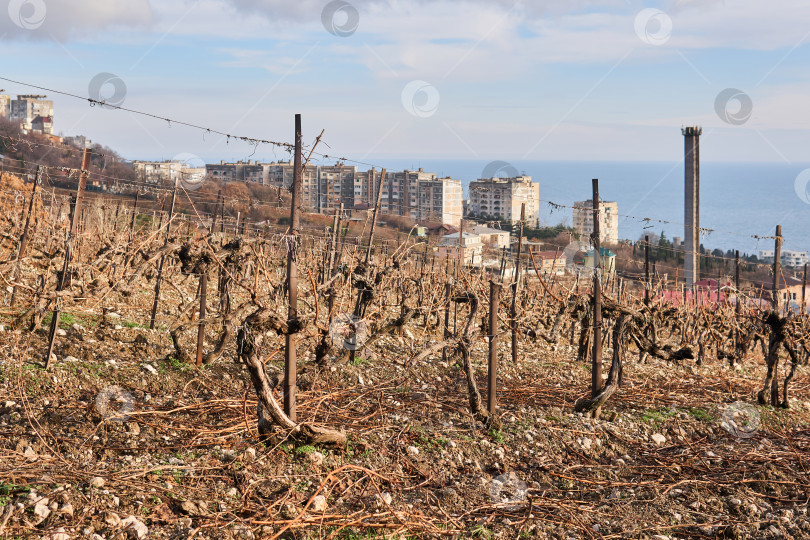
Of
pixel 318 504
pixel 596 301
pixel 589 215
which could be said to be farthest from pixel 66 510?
pixel 589 215

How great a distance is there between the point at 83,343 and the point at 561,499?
7116 millimetres

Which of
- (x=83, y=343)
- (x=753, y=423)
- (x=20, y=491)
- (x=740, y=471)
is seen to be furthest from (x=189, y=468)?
(x=753, y=423)

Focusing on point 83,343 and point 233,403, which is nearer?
point 233,403

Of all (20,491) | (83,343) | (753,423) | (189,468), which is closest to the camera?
(20,491)

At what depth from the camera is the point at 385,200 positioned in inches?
3285

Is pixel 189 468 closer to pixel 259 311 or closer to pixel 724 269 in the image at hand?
pixel 259 311

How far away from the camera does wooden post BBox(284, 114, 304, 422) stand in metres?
6.12
